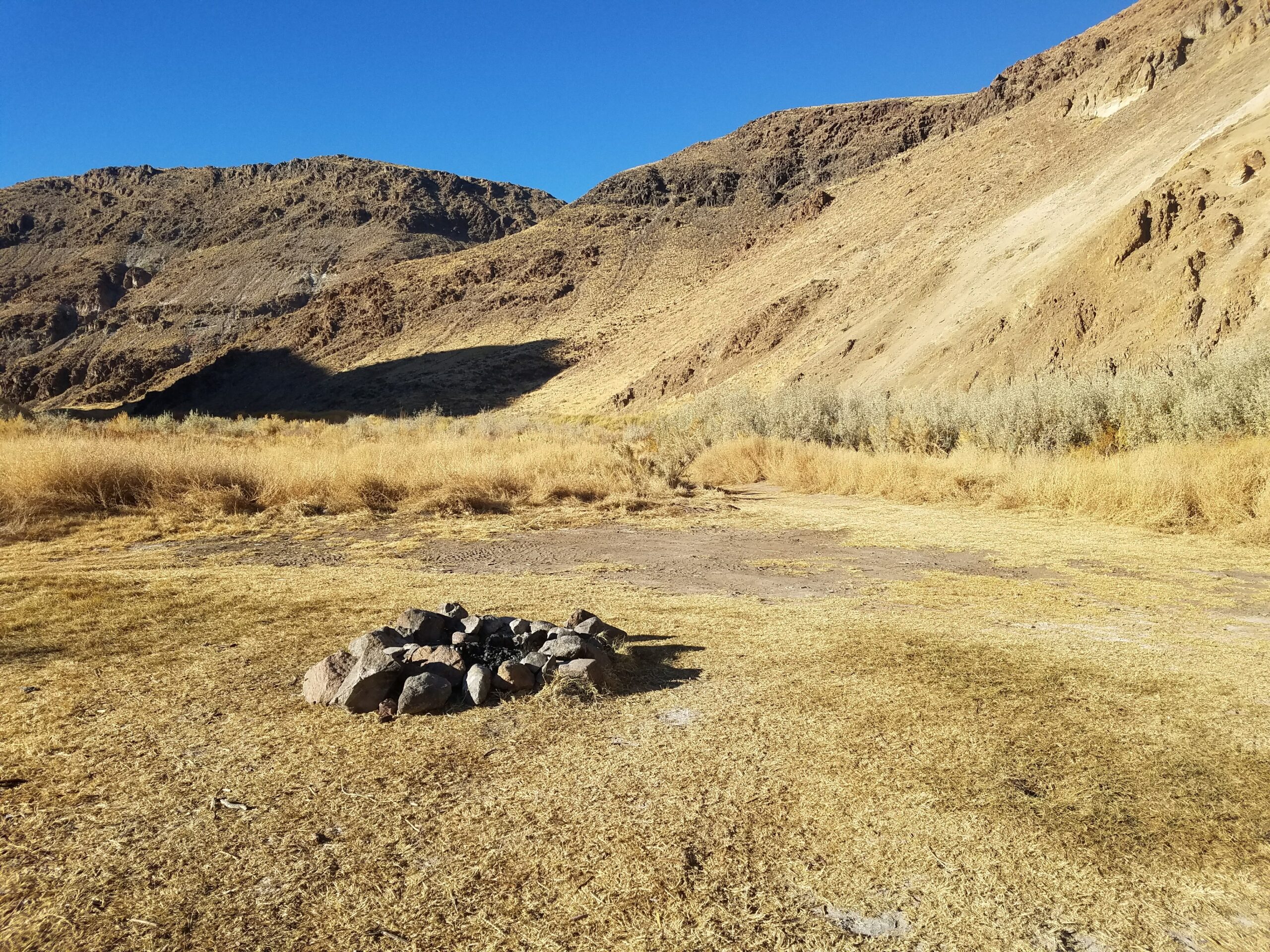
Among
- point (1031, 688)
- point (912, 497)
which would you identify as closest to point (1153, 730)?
point (1031, 688)

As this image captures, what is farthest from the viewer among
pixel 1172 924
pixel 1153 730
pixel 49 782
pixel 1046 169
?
pixel 1046 169

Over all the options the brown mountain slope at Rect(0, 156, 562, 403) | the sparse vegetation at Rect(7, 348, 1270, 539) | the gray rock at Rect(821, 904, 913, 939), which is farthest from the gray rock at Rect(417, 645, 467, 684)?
the brown mountain slope at Rect(0, 156, 562, 403)

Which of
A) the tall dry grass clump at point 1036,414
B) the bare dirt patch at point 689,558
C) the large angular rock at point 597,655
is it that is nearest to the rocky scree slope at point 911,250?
the tall dry grass clump at point 1036,414

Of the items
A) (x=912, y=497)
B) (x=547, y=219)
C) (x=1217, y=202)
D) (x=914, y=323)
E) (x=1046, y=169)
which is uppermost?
(x=547, y=219)

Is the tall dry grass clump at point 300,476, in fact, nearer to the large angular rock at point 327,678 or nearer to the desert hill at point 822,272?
the large angular rock at point 327,678

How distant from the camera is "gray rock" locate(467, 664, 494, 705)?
12.6 feet

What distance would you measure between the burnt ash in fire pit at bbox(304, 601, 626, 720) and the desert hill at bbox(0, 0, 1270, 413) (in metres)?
18.2

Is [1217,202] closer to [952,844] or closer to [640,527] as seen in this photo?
[640,527]

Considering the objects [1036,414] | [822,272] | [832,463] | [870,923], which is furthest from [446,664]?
[822,272]

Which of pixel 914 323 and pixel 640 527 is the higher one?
pixel 914 323

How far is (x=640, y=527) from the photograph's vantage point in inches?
406

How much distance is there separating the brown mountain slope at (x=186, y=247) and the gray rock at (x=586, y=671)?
264ft

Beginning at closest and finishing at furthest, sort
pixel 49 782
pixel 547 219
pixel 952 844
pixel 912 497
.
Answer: pixel 952 844, pixel 49 782, pixel 912 497, pixel 547 219

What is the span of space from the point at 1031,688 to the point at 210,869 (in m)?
3.78
